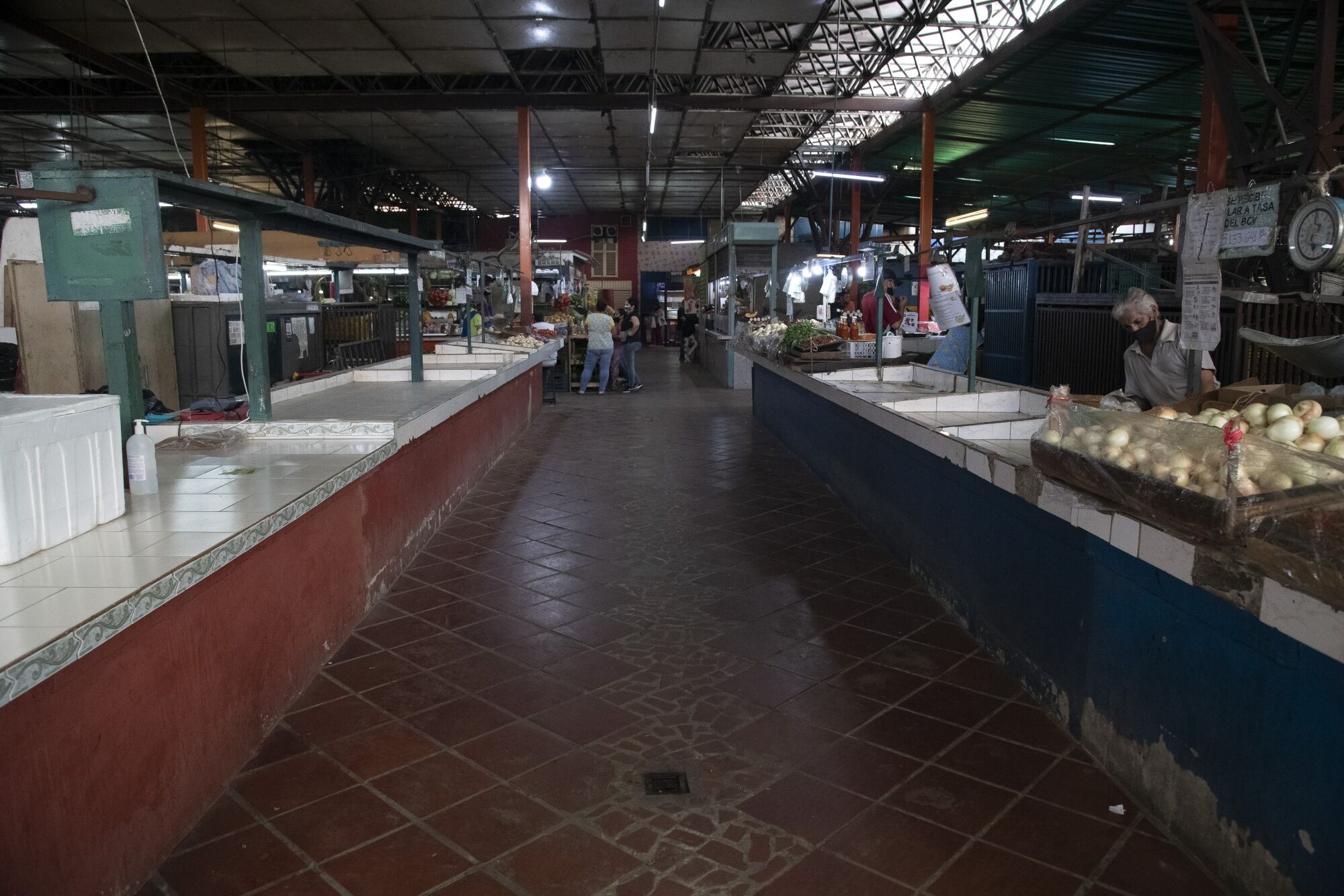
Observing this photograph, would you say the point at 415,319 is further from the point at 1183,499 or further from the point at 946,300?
the point at 1183,499

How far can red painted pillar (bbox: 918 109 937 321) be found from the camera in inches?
512

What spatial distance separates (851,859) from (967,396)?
3.15 meters

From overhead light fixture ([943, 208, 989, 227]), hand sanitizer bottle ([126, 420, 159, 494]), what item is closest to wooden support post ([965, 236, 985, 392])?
hand sanitizer bottle ([126, 420, 159, 494])

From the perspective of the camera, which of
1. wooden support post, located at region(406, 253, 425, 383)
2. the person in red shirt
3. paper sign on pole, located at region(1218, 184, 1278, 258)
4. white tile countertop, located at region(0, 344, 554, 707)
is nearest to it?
white tile countertop, located at region(0, 344, 554, 707)

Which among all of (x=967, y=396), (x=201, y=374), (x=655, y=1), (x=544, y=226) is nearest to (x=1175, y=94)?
(x=655, y=1)

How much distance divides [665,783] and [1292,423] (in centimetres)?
213

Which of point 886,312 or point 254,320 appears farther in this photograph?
point 886,312

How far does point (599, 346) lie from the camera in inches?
552

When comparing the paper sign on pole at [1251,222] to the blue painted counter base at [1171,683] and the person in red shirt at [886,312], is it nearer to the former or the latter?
the blue painted counter base at [1171,683]

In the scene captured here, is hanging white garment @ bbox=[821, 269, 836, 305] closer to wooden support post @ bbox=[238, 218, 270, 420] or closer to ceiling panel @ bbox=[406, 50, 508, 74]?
ceiling panel @ bbox=[406, 50, 508, 74]

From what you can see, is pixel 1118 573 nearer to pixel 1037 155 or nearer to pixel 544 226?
pixel 1037 155

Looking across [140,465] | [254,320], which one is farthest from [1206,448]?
[254,320]

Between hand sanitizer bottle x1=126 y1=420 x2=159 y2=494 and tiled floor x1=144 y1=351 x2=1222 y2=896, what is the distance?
0.93m

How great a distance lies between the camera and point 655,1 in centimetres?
950
